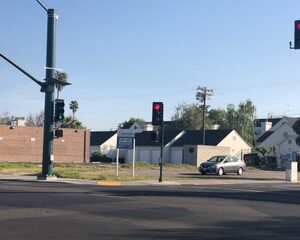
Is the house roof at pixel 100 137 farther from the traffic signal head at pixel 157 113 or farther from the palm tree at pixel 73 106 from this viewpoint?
the traffic signal head at pixel 157 113

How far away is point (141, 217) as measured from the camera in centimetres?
1495

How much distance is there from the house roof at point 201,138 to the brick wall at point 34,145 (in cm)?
1361

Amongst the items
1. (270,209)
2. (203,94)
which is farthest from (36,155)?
(270,209)

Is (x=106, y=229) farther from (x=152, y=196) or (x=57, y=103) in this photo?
(x=57, y=103)

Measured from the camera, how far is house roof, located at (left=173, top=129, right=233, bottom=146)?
274 feet

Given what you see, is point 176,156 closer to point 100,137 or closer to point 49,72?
point 100,137

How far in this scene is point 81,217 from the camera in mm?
14695

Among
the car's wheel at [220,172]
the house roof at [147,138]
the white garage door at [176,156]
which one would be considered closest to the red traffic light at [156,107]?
the car's wheel at [220,172]

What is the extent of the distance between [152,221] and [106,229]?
190cm

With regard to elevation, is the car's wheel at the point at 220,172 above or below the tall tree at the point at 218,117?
below

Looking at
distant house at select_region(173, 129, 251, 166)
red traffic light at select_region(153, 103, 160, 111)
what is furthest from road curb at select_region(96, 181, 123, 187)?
distant house at select_region(173, 129, 251, 166)

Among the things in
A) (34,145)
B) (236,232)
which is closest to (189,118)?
(34,145)

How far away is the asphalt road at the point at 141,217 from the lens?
1202 cm

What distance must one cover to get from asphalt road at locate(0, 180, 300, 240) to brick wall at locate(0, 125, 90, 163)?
52.8 meters
